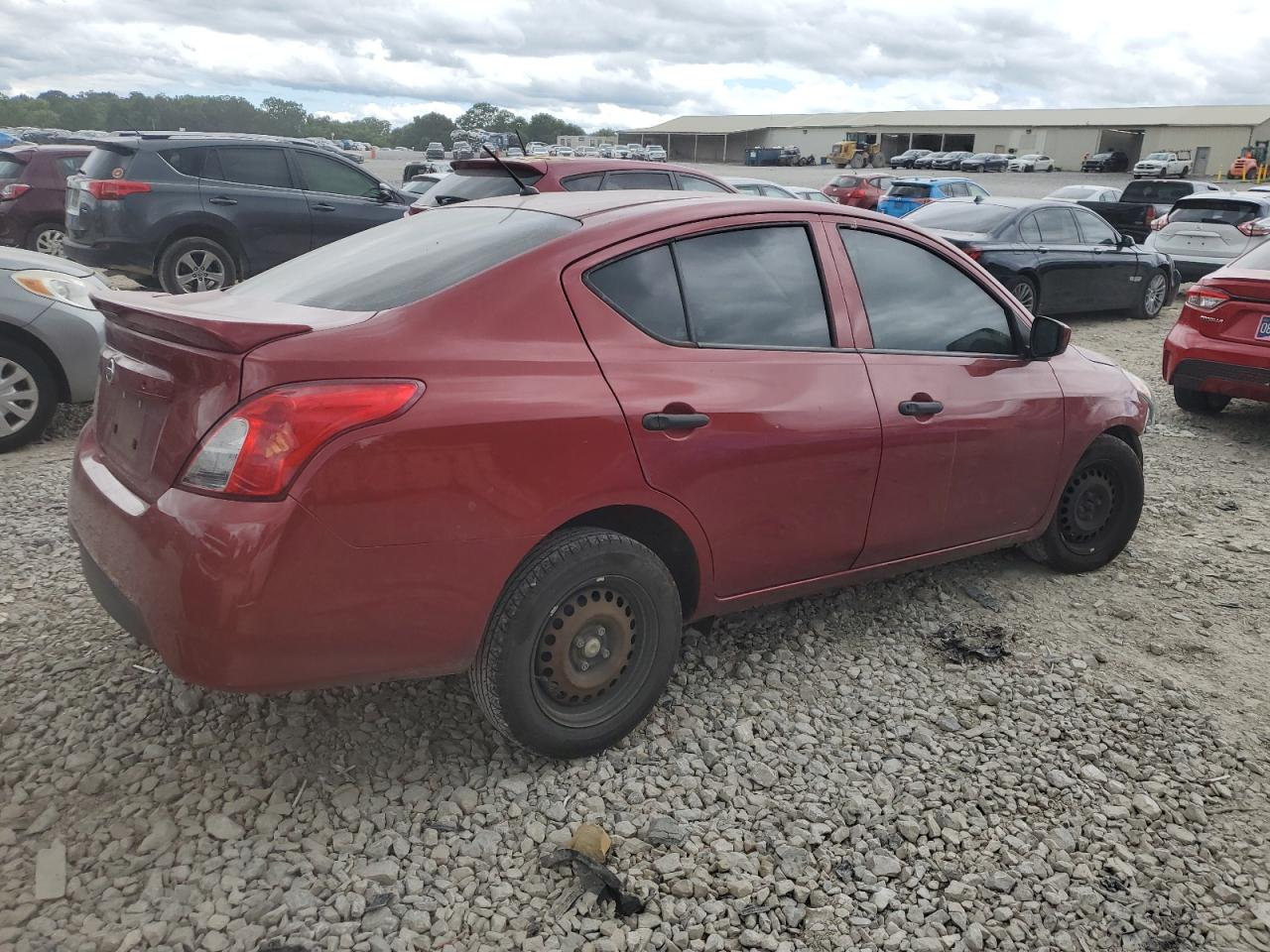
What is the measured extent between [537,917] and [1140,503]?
3544 mm

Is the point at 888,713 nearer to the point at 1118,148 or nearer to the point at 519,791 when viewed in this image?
the point at 519,791

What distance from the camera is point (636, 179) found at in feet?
28.1

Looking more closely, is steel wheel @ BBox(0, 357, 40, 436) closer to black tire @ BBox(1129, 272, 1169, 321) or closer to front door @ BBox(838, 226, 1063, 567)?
front door @ BBox(838, 226, 1063, 567)

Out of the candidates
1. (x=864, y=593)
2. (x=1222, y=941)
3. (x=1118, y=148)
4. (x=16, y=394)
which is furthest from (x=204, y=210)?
(x=1118, y=148)

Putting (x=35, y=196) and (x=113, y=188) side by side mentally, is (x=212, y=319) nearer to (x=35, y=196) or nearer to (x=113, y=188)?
(x=113, y=188)

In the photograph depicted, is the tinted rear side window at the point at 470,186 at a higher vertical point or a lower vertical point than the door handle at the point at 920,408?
higher

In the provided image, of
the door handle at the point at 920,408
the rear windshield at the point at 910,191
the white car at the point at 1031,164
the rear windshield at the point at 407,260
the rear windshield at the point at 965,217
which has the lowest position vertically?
the white car at the point at 1031,164

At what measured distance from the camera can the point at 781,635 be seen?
3861 millimetres

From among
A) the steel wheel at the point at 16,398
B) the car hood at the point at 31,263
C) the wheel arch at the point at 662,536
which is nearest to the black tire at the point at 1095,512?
the wheel arch at the point at 662,536

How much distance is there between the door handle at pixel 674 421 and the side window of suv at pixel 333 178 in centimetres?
900

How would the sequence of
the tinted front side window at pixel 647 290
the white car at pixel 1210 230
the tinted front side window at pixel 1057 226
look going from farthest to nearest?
the white car at pixel 1210 230 < the tinted front side window at pixel 1057 226 < the tinted front side window at pixel 647 290

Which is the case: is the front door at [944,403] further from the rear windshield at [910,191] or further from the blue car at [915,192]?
the rear windshield at [910,191]

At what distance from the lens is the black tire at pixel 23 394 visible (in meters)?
5.61

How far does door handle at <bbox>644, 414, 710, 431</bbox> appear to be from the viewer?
2826 millimetres
